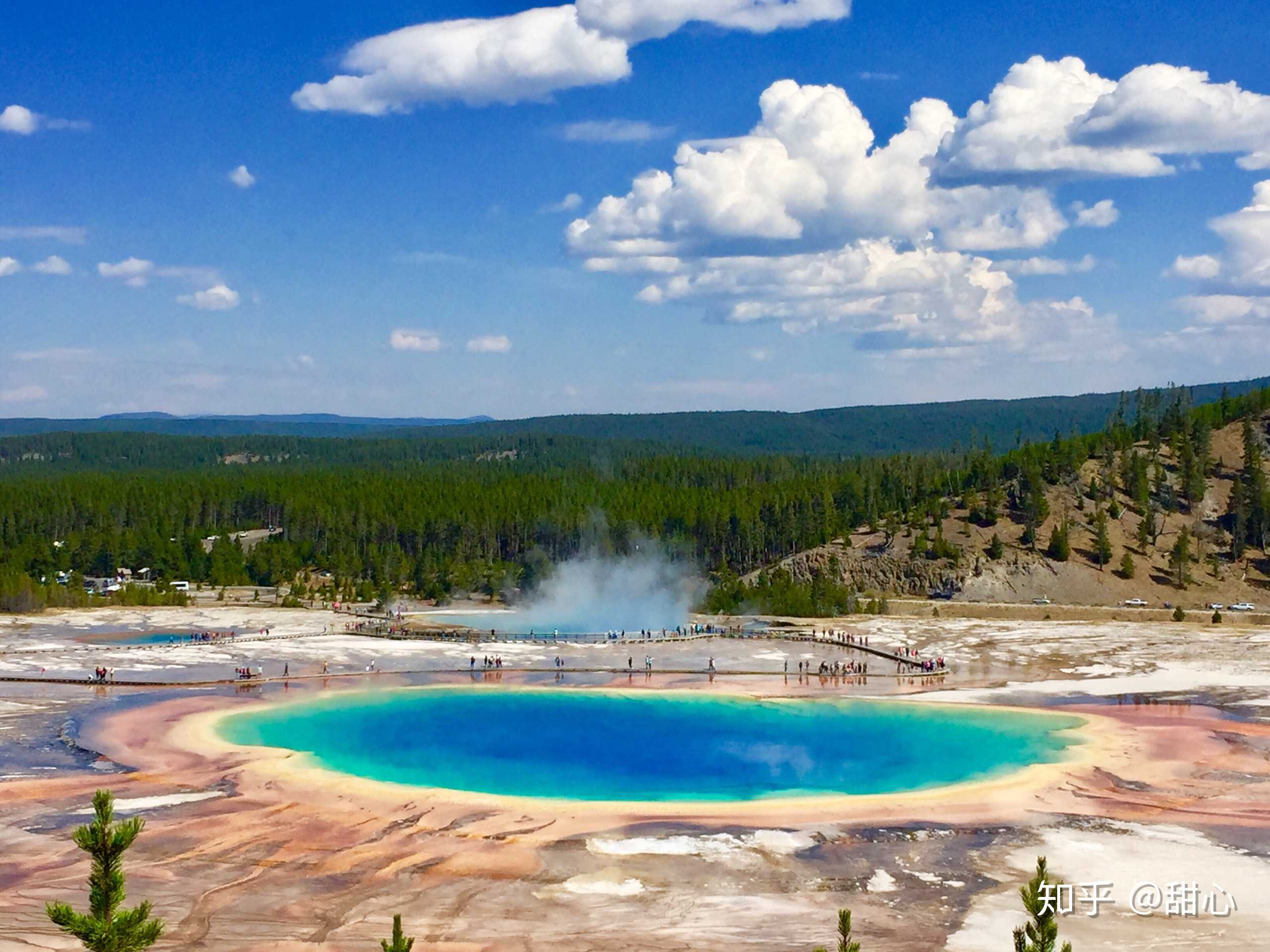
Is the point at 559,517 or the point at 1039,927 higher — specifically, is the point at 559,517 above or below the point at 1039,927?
above

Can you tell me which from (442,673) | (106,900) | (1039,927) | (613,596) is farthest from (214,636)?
(1039,927)

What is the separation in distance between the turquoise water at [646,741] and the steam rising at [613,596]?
74.5 ft

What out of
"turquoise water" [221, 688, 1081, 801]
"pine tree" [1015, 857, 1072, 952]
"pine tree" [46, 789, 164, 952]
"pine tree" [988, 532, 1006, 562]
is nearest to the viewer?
"pine tree" [1015, 857, 1072, 952]

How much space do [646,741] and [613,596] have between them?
43105 millimetres

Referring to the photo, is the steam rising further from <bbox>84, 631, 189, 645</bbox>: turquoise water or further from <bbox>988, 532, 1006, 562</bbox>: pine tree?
<bbox>988, 532, 1006, 562</bbox>: pine tree

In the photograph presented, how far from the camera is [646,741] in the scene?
40.1 meters

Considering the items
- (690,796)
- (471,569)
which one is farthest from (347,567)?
(690,796)

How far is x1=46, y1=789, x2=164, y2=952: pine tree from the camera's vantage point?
10930 millimetres

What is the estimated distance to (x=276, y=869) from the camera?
25766 millimetres

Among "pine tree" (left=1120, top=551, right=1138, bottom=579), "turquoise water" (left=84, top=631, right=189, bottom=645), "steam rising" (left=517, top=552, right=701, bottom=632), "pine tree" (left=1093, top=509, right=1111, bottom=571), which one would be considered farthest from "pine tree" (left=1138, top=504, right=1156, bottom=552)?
"turquoise water" (left=84, top=631, right=189, bottom=645)

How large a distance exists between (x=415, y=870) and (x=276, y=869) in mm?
2903

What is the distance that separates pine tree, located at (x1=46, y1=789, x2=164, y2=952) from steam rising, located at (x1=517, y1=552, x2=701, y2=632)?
5715cm

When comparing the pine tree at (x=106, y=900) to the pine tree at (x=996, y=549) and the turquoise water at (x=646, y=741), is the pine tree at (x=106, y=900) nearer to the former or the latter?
the turquoise water at (x=646, y=741)

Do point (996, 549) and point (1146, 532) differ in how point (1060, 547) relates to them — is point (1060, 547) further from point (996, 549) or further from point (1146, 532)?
point (1146, 532)
